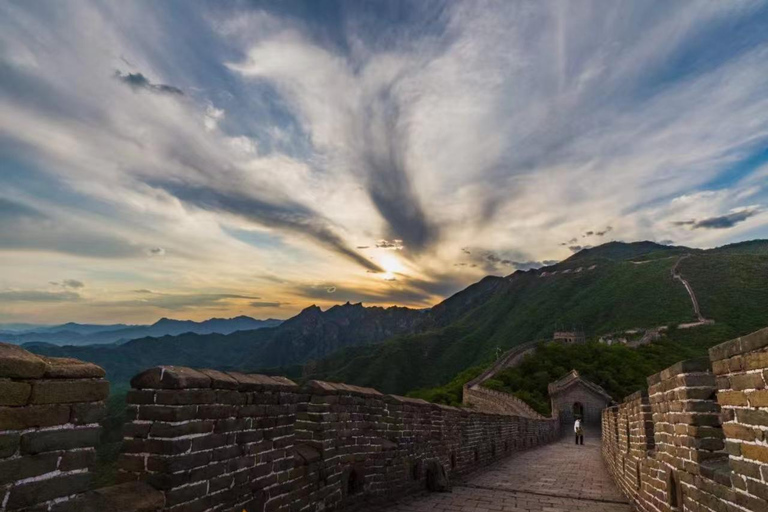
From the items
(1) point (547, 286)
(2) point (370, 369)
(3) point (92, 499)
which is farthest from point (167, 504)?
(1) point (547, 286)

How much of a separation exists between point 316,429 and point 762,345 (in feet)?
14.8

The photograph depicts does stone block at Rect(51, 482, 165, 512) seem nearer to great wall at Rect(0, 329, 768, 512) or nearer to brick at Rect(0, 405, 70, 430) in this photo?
great wall at Rect(0, 329, 768, 512)

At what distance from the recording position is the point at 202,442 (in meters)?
3.47

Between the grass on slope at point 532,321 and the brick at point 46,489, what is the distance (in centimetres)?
7257

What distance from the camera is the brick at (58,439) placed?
2.08 meters

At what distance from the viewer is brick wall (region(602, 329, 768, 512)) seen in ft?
9.36

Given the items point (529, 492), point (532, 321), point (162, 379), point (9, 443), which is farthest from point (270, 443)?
point (532, 321)

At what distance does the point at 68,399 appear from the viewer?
227 cm

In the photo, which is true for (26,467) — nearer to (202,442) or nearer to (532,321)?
(202,442)

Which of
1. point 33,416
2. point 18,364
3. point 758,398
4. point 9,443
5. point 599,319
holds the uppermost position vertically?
point 599,319

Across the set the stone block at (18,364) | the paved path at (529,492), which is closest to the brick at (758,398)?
the stone block at (18,364)

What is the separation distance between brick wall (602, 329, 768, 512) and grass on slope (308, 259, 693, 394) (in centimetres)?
6770

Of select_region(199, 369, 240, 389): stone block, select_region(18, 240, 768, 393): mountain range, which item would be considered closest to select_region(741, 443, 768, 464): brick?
select_region(199, 369, 240, 389): stone block

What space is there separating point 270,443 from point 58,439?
8.03ft
